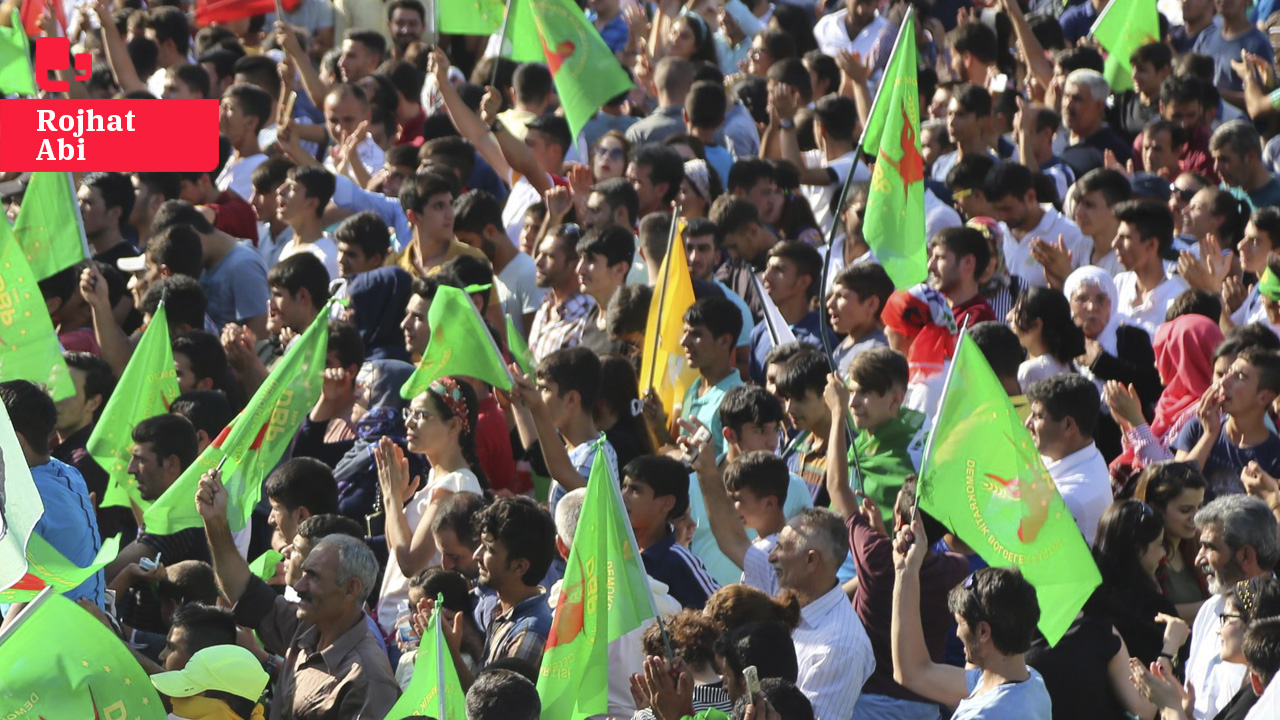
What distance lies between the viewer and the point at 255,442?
7.74m

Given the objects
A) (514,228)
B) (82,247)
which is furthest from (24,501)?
(514,228)

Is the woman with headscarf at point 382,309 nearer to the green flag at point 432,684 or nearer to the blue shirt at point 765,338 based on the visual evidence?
the blue shirt at point 765,338

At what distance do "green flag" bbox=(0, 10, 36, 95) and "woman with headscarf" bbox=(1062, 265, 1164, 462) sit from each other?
6028 mm

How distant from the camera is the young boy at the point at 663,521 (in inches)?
261

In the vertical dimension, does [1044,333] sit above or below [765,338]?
above

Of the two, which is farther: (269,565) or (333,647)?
(269,565)

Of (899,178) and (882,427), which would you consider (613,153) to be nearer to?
(899,178)

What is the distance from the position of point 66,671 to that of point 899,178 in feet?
13.5

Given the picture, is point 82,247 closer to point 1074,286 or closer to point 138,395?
point 138,395

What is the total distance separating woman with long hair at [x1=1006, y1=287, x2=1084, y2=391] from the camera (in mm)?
8016

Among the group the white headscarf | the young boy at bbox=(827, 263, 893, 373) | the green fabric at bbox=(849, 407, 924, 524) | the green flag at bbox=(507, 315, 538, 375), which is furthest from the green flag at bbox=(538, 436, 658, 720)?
the white headscarf

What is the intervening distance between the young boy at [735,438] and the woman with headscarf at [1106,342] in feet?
5.26

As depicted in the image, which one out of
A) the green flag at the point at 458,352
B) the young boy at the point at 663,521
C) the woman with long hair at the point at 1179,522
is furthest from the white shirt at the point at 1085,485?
the green flag at the point at 458,352

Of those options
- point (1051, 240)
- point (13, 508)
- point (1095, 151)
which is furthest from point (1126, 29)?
point (13, 508)
